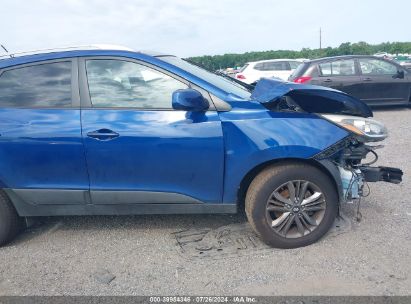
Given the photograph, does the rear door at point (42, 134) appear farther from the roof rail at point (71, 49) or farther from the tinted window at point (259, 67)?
the tinted window at point (259, 67)

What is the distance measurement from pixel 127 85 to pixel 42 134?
2.63ft

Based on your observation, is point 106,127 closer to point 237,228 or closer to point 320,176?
point 237,228

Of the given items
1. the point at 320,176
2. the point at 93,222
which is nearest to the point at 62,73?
the point at 93,222

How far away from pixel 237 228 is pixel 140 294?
4.12 feet

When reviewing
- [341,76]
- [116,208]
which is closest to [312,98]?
[116,208]

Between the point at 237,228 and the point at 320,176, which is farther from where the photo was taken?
the point at 237,228

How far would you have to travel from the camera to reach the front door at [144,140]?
3.12 m

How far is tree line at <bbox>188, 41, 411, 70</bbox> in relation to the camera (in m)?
47.3

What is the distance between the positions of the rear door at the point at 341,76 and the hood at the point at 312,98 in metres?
6.99

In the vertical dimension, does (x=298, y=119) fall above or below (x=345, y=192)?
above

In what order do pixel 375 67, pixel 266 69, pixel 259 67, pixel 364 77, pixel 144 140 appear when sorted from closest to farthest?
pixel 144 140 → pixel 364 77 → pixel 375 67 → pixel 259 67 → pixel 266 69

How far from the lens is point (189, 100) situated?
3.02 m

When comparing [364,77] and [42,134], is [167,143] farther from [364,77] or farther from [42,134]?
[364,77]

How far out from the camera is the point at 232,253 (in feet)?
10.7
